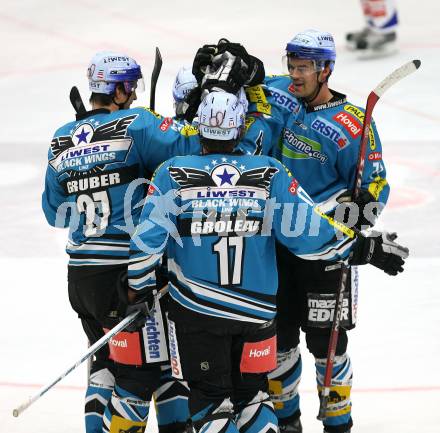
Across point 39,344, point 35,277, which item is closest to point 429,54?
point 35,277

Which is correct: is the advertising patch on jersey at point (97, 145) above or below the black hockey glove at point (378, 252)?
above

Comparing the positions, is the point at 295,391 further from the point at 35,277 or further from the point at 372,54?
the point at 372,54

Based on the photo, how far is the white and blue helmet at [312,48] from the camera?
4.71 m

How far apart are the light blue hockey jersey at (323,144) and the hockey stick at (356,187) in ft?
0.29

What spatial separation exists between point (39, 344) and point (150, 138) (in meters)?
1.92

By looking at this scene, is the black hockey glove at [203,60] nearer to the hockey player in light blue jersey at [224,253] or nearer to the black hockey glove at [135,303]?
the hockey player in light blue jersey at [224,253]

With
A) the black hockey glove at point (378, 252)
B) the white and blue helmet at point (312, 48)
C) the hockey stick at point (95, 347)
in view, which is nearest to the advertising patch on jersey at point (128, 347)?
the hockey stick at point (95, 347)

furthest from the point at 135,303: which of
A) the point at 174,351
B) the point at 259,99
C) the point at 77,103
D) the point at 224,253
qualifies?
the point at 259,99

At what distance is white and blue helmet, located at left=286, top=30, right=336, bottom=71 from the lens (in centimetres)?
471

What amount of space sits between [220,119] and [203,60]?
66 cm

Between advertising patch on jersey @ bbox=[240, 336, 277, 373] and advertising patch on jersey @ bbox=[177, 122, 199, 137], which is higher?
advertising patch on jersey @ bbox=[177, 122, 199, 137]

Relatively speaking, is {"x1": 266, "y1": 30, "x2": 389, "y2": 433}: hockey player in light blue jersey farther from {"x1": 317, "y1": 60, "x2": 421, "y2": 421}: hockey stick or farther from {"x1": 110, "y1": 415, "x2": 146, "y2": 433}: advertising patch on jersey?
{"x1": 110, "y1": 415, "x2": 146, "y2": 433}: advertising patch on jersey

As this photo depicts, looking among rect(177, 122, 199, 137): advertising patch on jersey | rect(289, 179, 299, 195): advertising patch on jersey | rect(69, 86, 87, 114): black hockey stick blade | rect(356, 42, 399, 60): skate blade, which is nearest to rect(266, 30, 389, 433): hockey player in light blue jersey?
rect(177, 122, 199, 137): advertising patch on jersey

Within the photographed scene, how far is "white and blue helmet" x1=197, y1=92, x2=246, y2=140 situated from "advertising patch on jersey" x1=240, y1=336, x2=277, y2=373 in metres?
0.74
